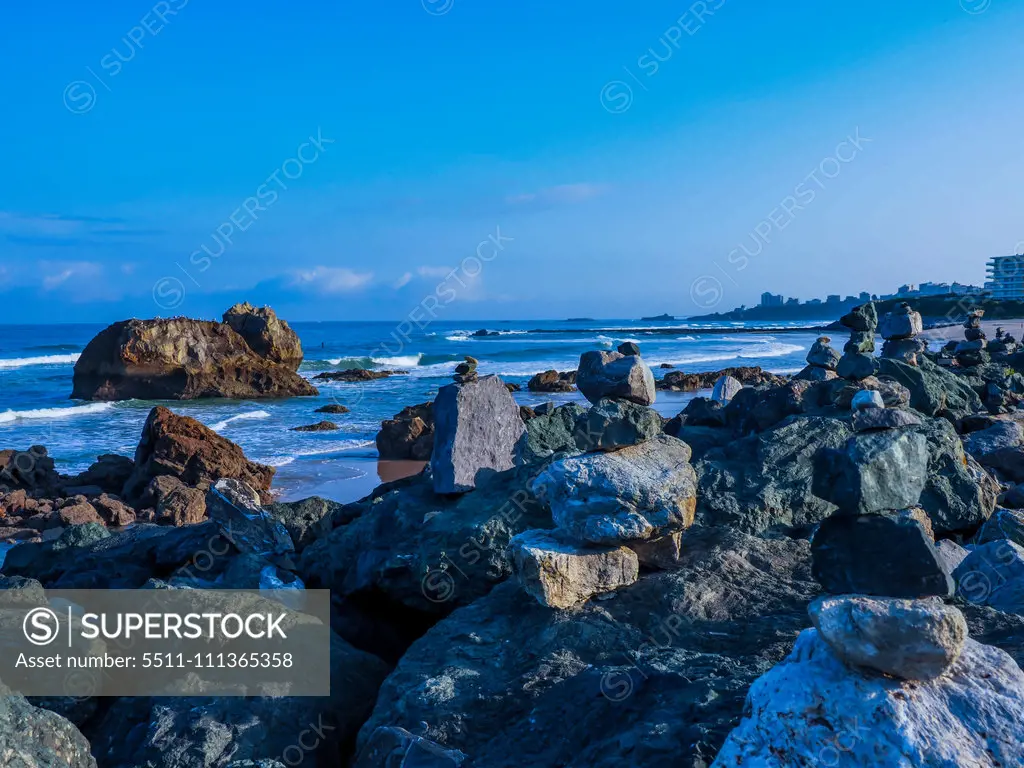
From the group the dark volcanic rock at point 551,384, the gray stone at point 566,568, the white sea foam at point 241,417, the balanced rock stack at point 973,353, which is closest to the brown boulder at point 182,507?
the gray stone at point 566,568

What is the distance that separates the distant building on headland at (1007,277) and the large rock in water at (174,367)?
46976mm

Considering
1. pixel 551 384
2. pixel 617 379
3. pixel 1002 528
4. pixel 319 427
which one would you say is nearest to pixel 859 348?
pixel 1002 528

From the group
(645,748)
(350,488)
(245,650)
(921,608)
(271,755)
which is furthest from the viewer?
(350,488)

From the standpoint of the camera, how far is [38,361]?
5394 centimetres

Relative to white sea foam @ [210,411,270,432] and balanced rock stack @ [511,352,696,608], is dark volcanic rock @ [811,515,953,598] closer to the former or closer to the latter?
balanced rock stack @ [511,352,696,608]

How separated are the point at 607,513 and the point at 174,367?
1125 inches

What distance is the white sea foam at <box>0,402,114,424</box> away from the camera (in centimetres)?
2509

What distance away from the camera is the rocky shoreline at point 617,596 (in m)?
2.44

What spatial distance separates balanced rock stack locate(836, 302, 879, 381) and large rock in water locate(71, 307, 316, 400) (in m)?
22.3

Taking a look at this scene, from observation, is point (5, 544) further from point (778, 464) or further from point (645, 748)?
point (645, 748)

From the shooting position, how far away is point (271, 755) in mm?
3631

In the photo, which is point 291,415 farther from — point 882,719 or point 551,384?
point 882,719

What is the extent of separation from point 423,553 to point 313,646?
1.06 metres

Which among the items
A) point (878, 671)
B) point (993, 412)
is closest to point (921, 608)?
point (878, 671)
